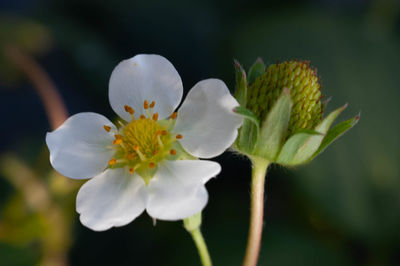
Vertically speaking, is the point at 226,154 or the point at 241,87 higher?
the point at 241,87

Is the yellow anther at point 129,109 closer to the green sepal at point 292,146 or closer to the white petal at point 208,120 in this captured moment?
the white petal at point 208,120

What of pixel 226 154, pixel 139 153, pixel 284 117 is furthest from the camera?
pixel 226 154

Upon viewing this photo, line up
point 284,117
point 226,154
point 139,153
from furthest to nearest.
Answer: point 226,154, point 139,153, point 284,117

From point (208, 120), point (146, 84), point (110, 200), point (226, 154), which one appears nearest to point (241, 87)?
point (208, 120)

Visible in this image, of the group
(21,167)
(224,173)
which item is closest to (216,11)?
(224,173)

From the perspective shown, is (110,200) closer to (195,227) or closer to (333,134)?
(195,227)

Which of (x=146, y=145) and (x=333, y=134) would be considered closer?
(x=333, y=134)

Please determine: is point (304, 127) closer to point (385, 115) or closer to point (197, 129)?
point (197, 129)
